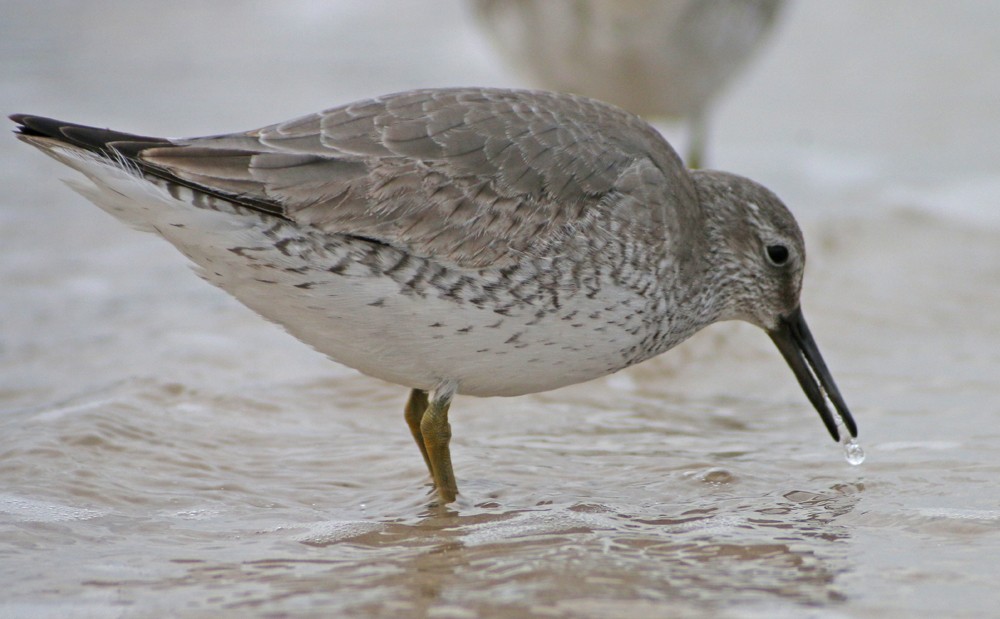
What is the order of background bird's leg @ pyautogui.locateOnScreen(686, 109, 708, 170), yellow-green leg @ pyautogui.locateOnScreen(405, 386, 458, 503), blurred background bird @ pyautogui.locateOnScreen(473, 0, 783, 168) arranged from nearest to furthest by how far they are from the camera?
yellow-green leg @ pyautogui.locateOnScreen(405, 386, 458, 503), blurred background bird @ pyautogui.locateOnScreen(473, 0, 783, 168), background bird's leg @ pyautogui.locateOnScreen(686, 109, 708, 170)

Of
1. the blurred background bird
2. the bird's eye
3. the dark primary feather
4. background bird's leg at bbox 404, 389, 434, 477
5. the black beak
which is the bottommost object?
background bird's leg at bbox 404, 389, 434, 477

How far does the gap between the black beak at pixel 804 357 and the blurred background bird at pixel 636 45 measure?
3.85m

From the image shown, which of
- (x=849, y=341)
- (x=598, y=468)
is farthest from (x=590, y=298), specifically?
(x=849, y=341)

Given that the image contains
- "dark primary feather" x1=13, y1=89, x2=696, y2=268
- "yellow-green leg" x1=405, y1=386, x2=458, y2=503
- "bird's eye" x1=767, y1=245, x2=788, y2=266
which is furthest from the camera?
"bird's eye" x1=767, y1=245, x2=788, y2=266

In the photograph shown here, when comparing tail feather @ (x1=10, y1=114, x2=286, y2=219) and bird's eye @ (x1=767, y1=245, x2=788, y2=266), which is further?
bird's eye @ (x1=767, y1=245, x2=788, y2=266)

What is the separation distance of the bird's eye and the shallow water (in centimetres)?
80

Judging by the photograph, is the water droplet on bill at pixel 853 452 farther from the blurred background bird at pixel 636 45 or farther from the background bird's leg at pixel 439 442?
the blurred background bird at pixel 636 45

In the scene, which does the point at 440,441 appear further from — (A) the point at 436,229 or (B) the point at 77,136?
(B) the point at 77,136

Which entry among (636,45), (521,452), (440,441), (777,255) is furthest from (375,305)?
(636,45)

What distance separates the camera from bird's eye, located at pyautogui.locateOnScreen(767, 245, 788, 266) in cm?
546

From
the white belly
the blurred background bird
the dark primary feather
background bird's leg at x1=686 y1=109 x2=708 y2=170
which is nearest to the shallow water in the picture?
the white belly

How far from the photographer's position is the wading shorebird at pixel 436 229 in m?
4.49

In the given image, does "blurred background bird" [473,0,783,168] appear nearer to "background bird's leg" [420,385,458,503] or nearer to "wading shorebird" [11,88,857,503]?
"wading shorebird" [11,88,857,503]

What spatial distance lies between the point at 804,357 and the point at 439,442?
173 cm
